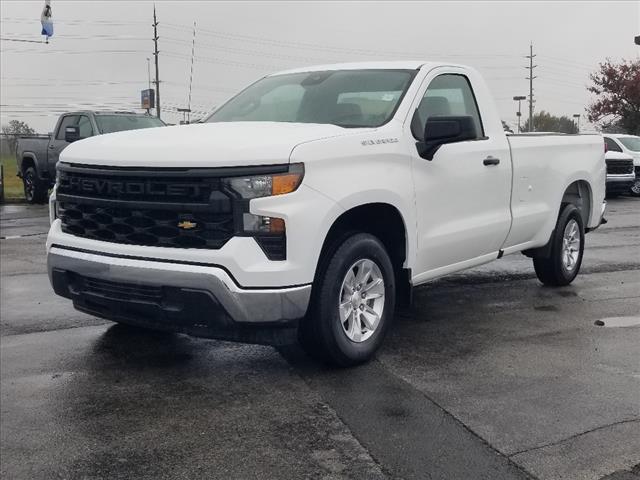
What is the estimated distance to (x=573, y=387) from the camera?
4.52 m

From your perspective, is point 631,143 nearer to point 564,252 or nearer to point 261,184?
point 564,252

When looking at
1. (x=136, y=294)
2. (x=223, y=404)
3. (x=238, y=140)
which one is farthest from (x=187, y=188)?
(x=223, y=404)

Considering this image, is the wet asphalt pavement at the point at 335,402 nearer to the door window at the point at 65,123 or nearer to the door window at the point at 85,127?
the door window at the point at 85,127

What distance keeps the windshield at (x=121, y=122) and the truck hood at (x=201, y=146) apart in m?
11.1

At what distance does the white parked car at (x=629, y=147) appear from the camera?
2114cm

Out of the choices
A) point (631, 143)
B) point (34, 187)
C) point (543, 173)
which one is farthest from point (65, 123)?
point (631, 143)

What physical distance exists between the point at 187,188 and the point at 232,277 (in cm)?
57

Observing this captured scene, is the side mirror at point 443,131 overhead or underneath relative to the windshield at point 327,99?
underneath

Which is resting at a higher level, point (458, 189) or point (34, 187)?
point (458, 189)

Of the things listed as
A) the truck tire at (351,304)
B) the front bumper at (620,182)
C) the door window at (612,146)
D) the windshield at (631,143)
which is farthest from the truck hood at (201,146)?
the windshield at (631,143)

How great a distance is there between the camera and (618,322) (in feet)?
20.2

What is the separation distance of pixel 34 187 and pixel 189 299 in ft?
51.2

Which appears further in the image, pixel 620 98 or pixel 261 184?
pixel 620 98

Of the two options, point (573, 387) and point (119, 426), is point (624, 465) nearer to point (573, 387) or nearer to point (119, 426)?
point (573, 387)
